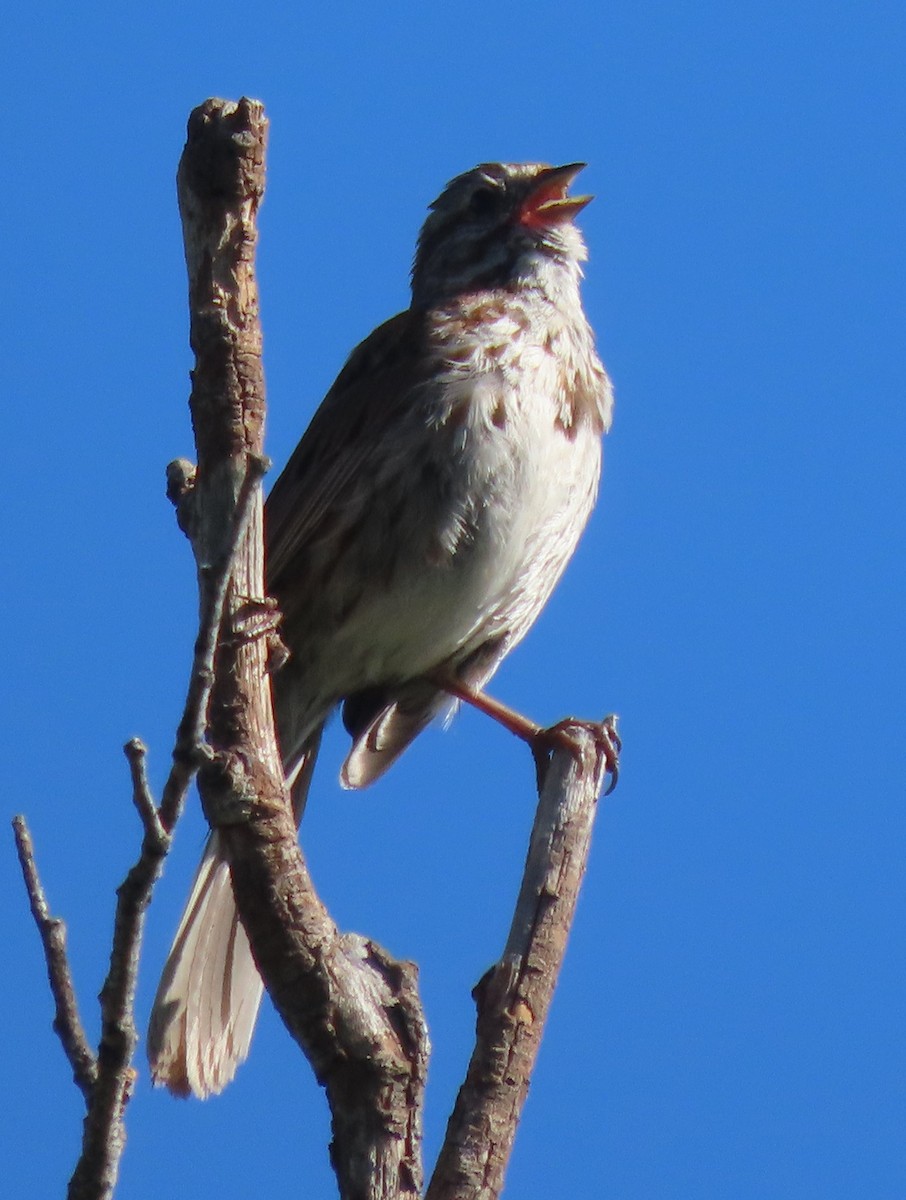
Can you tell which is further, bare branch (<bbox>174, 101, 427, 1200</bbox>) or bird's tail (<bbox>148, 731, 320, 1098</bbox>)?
bird's tail (<bbox>148, 731, 320, 1098</bbox>)

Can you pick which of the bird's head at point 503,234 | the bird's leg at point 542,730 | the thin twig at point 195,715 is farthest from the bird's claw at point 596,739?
the thin twig at point 195,715

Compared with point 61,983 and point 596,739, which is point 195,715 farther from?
point 596,739

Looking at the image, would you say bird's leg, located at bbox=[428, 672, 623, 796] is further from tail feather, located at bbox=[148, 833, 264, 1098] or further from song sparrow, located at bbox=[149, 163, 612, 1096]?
tail feather, located at bbox=[148, 833, 264, 1098]

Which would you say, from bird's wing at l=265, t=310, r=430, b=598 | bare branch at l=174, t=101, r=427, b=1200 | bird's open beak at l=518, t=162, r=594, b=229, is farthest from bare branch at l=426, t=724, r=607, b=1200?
bird's open beak at l=518, t=162, r=594, b=229

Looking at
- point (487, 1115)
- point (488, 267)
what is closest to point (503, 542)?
point (488, 267)

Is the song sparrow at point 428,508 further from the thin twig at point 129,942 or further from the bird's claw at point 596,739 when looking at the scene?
the thin twig at point 129,942

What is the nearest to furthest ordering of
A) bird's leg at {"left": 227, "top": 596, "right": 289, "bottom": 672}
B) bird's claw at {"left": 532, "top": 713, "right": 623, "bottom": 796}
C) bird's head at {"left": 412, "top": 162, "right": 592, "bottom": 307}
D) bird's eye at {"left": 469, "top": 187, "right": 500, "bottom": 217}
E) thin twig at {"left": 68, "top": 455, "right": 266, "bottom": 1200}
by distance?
thin twig at {"left": 68, "top": 455, "right": 266, "bottom": 1200} → bird's leg at {"left": 227, "top": 596, "right": 289, "bottom": 672} → bird's claw at {"left": 532, "top": 713, "right": 623, "bottom": 796} → bird's head at {"left": 412, "top": 162, "right": 592, "bottom": 307} → bird's eye at {"left": 469, "top": 187, "right": 500, "bottom": 217}

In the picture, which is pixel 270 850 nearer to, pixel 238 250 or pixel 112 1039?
pixel 112 1039

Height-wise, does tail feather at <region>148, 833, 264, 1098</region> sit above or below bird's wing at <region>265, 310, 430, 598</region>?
below
